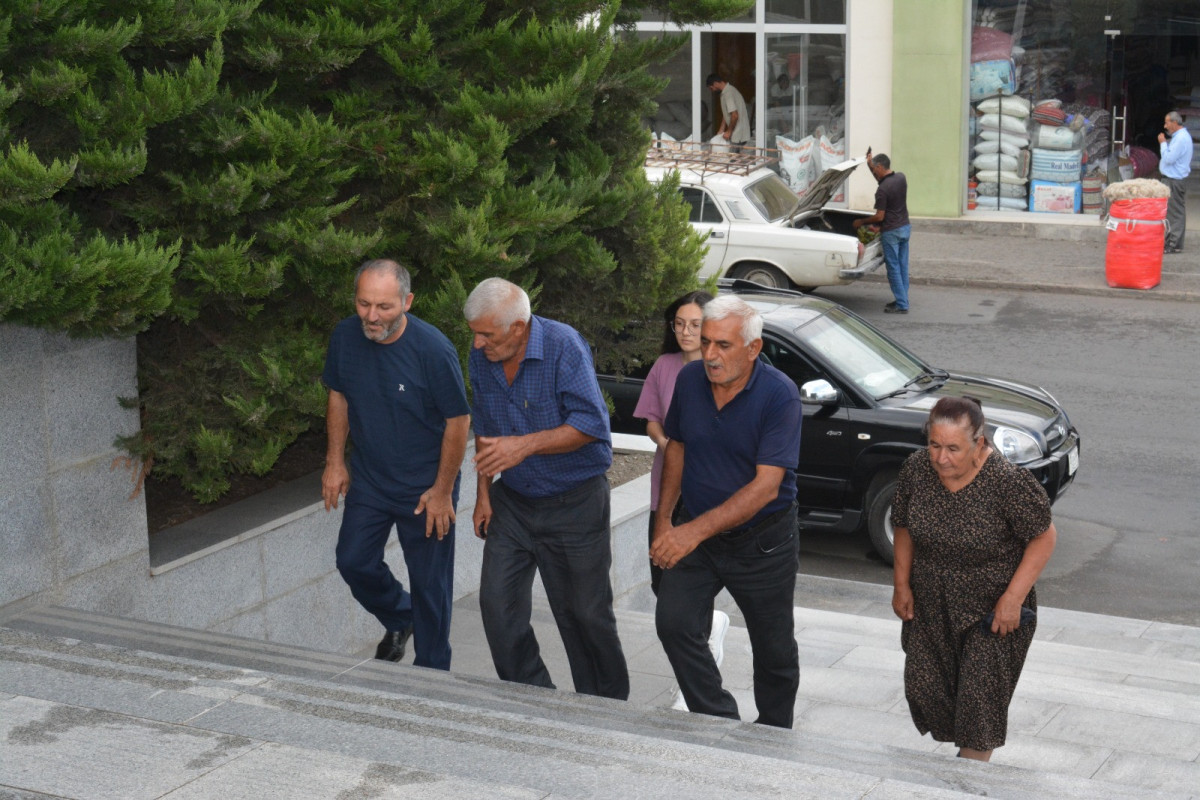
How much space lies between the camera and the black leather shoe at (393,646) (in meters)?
6.49

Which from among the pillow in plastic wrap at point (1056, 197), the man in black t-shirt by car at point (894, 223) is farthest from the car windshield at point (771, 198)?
the pillow in plastic wrap at point (1056, 197)

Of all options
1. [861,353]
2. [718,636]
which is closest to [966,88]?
[861,353]

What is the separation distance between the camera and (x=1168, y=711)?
21.8 feet

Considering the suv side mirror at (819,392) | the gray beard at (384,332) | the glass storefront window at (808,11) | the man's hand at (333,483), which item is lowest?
the suv side mirror at (819,392)

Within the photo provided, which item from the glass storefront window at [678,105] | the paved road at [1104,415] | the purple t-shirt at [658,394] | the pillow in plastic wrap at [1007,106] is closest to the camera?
the purple t-shirt at [658,394]

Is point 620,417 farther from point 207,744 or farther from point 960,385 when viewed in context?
point 207,744

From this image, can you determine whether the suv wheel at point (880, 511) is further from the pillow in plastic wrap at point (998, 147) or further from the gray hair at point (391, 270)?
the pillow in plastic wrap at point (998, 147)

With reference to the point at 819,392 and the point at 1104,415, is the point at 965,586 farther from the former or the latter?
the point at 1104,415

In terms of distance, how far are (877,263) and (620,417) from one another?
24.6 feet

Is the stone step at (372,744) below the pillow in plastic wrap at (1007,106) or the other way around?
below

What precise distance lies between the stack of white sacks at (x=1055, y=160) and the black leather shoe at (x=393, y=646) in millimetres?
17215

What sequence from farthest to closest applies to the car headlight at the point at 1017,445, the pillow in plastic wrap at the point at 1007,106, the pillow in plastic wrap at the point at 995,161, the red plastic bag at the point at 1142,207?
the pillow in plastic wrap at the point at 995,161 < the pillow in plastic wrap at the point at 1007,106 < the red plastic bag at the point at 1142,207 < the car headlight at the point at 1017,445

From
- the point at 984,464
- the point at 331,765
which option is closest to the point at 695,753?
the point at 331,765

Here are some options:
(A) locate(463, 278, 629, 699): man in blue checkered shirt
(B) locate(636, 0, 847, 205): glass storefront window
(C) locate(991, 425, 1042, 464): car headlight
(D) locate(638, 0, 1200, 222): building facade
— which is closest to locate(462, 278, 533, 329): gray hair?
(A) locate(463, 278, 629, 699): man in blue checkered shirt
